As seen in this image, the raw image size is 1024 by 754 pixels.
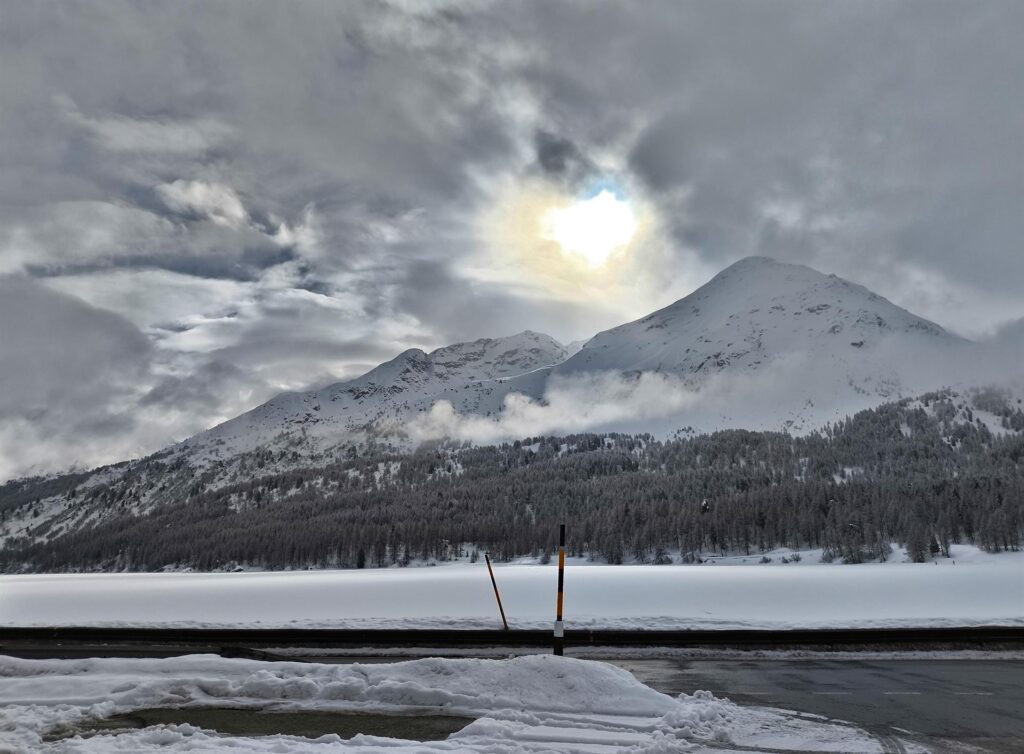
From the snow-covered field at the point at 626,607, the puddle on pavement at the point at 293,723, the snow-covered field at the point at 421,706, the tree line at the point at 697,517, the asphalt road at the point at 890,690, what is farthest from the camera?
the tree line at the point at 697,517

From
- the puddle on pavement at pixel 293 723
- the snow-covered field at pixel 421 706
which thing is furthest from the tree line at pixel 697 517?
the puddle on pavement at pixel 293 723

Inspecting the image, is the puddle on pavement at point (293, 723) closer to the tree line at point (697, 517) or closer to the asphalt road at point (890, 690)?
the asphalt road at point (890, 690)

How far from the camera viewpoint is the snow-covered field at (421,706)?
21.5 feet

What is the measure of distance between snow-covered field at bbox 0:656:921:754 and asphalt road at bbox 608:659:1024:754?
0.79 m

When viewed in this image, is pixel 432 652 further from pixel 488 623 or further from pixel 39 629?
pixel 39 629

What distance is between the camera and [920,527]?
119 meters

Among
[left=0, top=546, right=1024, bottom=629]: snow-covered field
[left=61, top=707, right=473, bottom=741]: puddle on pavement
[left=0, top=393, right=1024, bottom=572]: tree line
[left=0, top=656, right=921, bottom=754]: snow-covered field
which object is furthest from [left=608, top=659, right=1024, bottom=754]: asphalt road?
[left=0, top=393, right=1024, bottom=572]: tree line

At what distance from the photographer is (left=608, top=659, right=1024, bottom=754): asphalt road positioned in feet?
25.0

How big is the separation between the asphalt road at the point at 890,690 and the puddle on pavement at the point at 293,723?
400 centimetres

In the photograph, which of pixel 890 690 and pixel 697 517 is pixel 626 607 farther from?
pixel 697 517

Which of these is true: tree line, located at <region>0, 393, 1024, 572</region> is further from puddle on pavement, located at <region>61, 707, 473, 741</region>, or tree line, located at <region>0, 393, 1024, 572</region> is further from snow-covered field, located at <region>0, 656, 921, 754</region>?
puddle on pavement, located at <region>61, 707, 473, 741</region>

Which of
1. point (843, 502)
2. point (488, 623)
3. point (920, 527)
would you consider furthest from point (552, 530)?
point (488, 623)

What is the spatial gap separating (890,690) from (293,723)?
849cm

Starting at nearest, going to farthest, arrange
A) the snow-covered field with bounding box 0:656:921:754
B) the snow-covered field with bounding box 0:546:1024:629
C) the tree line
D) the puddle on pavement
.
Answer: the snow-covered field with bounding box 0:656:921:754 → the puddle on pavement → the snow-covered field with bounding box 0:546:1024:629 → the tree line
